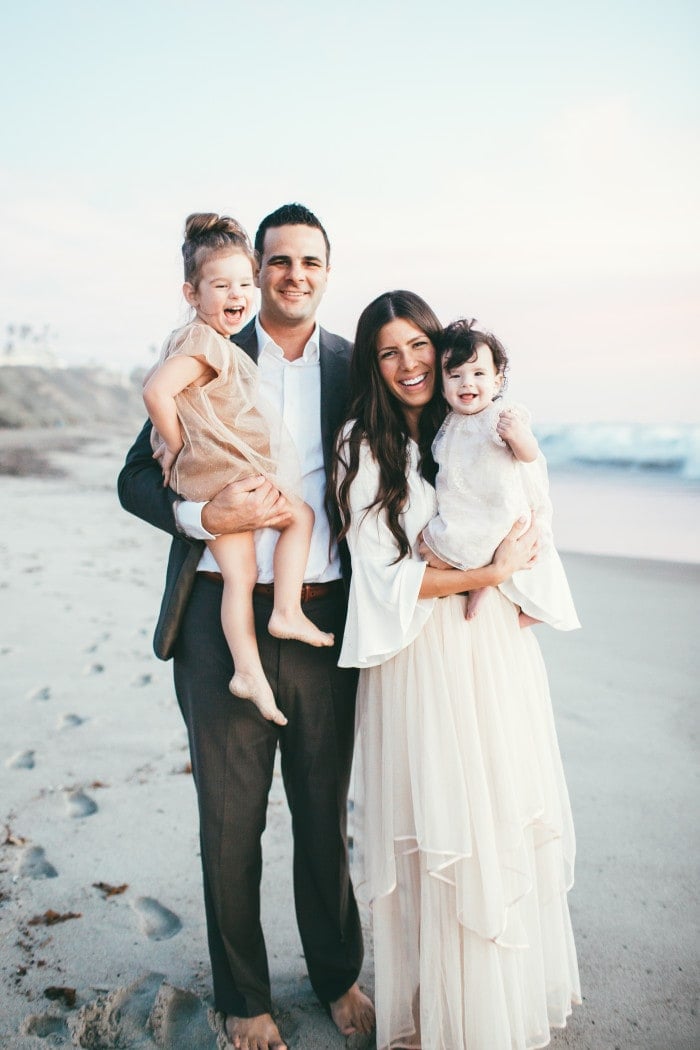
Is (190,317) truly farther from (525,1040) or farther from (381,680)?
(525,1040)

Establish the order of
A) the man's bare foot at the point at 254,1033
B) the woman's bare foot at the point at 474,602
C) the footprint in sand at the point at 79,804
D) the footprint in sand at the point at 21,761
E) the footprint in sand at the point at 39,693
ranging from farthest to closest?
the footprint in sand at the point at 39,693 < the footprint in sand at the point at 21,761 < the footprint in sand at the point at 79,804 < the man's bare foot at the point at 254,1033 < the woman's bare foot at the point at 474,602

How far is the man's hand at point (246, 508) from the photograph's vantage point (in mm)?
2180

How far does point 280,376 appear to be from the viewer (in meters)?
2.47

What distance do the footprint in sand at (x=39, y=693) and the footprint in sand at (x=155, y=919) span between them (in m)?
1.83

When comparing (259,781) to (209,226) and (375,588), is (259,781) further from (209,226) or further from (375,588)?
(209,226)

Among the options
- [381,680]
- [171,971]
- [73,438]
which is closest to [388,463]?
[381,680]

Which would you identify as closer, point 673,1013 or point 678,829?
point 673,1013

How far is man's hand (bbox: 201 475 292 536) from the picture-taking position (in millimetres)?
2180

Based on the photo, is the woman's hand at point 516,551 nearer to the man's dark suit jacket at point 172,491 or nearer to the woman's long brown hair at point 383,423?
the woman's long brown hair at point 383,423

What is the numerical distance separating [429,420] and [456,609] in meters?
0.57

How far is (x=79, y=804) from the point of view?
342 centimetres

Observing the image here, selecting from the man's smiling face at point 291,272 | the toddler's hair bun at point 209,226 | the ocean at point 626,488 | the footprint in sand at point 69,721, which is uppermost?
the toddler's hair bun at point 209,226

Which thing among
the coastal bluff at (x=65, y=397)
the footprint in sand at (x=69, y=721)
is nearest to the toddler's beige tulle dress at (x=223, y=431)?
the footprint in sand at (x=69, y=721)

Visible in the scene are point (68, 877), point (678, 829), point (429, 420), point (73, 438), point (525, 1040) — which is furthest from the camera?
point (73, 438)
